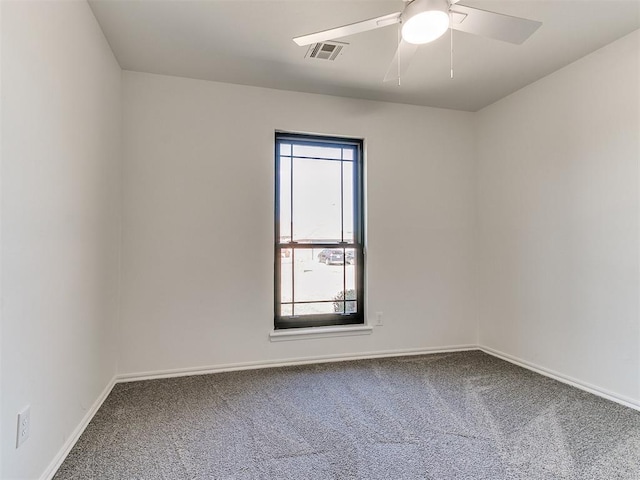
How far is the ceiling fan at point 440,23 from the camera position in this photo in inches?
63.6

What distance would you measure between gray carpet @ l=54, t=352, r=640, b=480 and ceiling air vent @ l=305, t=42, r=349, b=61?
2.54 m

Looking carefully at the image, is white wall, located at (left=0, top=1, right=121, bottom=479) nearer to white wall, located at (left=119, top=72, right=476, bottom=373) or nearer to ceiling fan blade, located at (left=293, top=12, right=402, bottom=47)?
white wall, located at (left=119, top=72, right=476, bottom=373)

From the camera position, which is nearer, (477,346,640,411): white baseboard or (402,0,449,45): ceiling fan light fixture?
(402,0,449,45): ceiling fan light fixture

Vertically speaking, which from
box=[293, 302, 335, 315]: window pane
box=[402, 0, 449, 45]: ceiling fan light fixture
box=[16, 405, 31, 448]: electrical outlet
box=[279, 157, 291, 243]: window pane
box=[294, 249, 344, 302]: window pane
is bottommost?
box=[16, 405, 31, 448]: electrical outlet

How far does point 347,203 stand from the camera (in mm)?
3576

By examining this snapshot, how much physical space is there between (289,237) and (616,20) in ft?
9.24

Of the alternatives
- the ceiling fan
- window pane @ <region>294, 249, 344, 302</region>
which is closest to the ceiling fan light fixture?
the ceiling fan

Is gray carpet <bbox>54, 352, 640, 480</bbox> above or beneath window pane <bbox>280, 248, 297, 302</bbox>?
beneath

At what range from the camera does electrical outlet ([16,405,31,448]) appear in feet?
4.66

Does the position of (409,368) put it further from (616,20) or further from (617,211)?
(616,20)

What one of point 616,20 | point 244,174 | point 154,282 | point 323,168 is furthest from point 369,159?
point 154,282

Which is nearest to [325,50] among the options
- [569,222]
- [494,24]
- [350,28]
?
[350,28]

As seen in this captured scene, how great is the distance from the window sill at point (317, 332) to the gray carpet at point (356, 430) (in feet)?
1.19

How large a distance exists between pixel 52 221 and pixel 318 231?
7.15 ft
